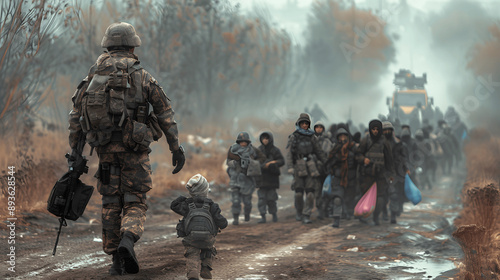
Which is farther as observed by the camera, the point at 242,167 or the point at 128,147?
the point at 242,167

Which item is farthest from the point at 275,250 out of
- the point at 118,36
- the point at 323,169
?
the point at 323,169

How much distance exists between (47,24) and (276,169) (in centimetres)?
447

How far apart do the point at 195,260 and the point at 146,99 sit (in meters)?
1.44

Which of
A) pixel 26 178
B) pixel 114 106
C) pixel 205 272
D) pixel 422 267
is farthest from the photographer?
pixel 26 178

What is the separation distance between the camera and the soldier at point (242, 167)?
418 inches

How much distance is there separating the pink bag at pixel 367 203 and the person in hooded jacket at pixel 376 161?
0.14m

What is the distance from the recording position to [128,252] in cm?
484

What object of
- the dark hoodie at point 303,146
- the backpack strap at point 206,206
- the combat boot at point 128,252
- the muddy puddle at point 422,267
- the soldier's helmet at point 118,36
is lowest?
the muddy puddle at point 422,267

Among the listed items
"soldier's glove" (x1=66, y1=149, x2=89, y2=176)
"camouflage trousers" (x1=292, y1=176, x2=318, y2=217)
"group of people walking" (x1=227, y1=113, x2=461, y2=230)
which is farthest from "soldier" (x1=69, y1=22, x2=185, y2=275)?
"camouflage trousers" (x1=292, y1=176, x2=318, y2=217)

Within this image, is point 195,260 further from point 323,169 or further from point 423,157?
point 423,157

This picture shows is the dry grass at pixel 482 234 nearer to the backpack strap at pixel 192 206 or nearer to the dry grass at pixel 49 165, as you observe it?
the backpack strap at pixel 192 206

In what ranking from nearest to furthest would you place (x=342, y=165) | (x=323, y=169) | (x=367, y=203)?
1. (x=367, y=203)
2. (x=342, y=165)
3. (x=323, y=169)

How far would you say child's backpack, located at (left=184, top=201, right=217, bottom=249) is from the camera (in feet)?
17.2

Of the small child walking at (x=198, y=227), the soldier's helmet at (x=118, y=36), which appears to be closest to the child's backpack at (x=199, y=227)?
the small child walking at (x=198, y=227)
